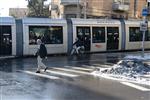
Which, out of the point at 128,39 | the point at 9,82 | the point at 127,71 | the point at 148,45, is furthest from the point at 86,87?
the point at 148,45

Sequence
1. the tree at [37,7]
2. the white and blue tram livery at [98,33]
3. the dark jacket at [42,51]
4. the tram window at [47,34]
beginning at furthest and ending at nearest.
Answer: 1. the tree at [37,7]
2. the white and blue tram livery at [98,33]
3. the tram window at [47,34]
4. the dark jacket at [42,51]

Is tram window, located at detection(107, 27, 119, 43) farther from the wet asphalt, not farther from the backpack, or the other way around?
the backpack

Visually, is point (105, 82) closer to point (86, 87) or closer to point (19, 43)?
point (86, 87)

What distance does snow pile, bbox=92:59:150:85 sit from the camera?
18.7m

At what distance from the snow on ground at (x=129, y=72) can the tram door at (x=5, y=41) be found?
1043cm

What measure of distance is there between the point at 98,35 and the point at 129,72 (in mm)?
14715

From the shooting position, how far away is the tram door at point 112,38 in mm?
35000

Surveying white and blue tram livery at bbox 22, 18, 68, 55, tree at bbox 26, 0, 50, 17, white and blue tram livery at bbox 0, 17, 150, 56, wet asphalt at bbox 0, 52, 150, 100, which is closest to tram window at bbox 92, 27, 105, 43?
white and blue tram livery at bbox 0, 17, 150, 56

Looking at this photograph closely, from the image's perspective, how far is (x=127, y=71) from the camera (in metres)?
19.8

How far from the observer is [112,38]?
35125mm

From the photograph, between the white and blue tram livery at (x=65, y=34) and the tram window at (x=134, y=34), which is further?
the tram window at (x=134, y=34)

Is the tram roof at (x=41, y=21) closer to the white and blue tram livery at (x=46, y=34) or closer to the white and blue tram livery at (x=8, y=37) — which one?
the white and blue tram livery at (x=46, y=34)

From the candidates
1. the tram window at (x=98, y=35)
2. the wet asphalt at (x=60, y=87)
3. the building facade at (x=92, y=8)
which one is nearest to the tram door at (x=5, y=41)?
the tram window at (x=98, y=35)

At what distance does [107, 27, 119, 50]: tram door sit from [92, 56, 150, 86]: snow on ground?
13834 mm
